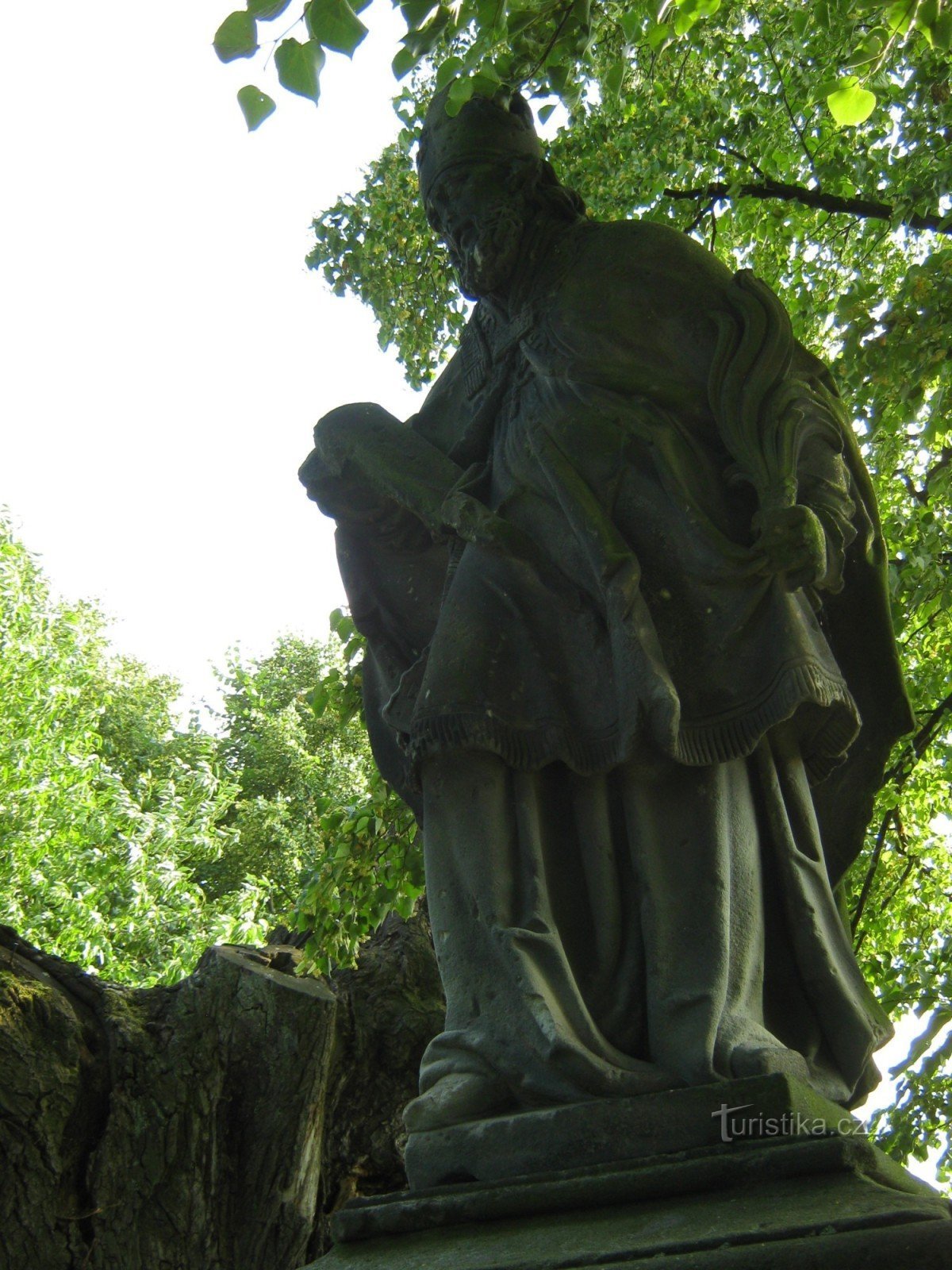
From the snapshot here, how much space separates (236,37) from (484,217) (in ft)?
2.45

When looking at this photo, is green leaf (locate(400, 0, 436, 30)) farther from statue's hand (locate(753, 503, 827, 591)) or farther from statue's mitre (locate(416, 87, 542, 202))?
statue's hand (locate(753, 503, 827, 591))

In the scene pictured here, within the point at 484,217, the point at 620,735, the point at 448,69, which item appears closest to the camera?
the point at 620,735

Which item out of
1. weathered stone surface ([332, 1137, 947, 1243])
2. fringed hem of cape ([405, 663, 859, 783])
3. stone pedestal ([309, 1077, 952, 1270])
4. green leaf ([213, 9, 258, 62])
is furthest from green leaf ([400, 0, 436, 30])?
weathered stone surface ([332, 1137, 947, 1243])

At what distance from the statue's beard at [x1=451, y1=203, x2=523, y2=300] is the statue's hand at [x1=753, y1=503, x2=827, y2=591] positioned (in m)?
1.10

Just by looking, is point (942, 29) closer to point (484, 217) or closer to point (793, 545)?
point (484, 217)

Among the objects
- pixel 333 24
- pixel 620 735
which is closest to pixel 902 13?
pixel 333 24

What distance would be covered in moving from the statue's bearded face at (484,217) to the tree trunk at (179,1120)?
2.25 meters

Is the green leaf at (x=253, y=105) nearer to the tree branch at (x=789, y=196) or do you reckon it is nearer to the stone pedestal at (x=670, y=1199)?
the stone pedestal at (x=670, y=1199)

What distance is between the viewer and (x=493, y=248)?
12.4 ft

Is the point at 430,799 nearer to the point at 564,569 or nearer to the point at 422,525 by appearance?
the point at 564,569

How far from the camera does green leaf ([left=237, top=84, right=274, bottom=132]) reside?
11.7 feet

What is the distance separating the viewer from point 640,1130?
2531 mm

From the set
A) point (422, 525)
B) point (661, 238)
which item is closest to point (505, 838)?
point (422, 525)

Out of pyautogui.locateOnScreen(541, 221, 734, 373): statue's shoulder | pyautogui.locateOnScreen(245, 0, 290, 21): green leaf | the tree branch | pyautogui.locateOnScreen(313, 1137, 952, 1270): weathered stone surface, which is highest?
the tree branch
